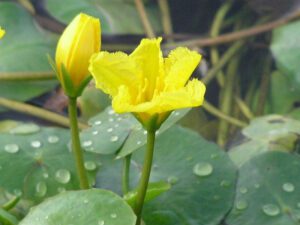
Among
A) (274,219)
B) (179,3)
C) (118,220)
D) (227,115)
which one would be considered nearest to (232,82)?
(227,115)

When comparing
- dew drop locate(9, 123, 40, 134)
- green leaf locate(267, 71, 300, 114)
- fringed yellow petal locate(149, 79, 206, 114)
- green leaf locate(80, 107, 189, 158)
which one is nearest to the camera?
fringed yellow petal locate(149, 79, 206, 114)

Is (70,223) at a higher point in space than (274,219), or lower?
higher

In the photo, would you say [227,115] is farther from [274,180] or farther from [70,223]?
[70,223]

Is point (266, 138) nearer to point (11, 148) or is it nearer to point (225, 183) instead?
point (225, 183)

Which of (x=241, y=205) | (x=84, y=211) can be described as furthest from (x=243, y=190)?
(x=84, y=211)

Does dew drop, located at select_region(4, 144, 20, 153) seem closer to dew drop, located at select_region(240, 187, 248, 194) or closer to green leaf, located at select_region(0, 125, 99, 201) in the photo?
green leaf, located at select_region(0, 125, 99, 201)

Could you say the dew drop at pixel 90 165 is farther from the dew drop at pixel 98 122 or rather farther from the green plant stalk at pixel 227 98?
the green plant stalk at pixel 227 98

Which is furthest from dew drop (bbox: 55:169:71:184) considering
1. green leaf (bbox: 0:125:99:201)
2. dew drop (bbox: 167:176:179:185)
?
dew drop (bbox: 167:176:179:185)
